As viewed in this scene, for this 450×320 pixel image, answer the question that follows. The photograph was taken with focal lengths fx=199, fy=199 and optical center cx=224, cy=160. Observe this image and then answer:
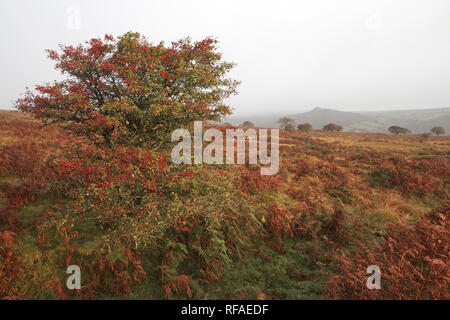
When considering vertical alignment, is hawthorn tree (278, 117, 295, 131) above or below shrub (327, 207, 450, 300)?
above

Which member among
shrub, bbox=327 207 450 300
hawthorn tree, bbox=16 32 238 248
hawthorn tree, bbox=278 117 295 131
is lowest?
shrub, bbox=327 207 450 300

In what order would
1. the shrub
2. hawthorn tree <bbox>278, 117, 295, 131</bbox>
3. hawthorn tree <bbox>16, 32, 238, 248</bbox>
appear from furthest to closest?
hawthorn tree <bbox>278, 117, 295, 131</bbox>, hawthorn tree <bbox>16, 32, 238, 248</bbox>, the shrub

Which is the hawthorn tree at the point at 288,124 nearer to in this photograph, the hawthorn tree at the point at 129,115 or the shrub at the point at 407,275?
the shrub at the point at 407,275

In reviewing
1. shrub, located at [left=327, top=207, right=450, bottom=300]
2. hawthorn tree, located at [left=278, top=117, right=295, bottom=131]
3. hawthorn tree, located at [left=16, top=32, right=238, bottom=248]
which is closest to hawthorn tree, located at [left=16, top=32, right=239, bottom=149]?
hawthorn tree, located at [left=16, top=32, right=238, bottom=248]

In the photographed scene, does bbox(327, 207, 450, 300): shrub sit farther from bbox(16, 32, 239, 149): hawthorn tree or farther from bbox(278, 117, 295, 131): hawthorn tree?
A: bbox(278, 117, 295, 131): hawthorn tree

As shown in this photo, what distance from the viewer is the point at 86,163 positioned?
5.22 metres

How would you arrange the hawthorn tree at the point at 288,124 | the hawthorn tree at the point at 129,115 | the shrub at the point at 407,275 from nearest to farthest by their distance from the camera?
the shrub at the point at 407,275 → the hawthorn tree at the point at 129,115 → the hawthorn tree at the point at 288,124

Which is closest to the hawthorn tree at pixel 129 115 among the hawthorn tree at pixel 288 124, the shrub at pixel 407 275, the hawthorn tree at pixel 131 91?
the hawthorn tree at pixel 131 91

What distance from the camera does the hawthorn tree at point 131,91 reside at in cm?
523

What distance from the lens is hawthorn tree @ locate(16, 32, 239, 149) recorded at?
523 cm

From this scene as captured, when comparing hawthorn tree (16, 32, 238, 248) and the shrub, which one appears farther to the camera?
hawthorn tree (16, 32, 238, 248)

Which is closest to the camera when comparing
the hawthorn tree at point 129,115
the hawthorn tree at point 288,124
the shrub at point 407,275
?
the shrub at point 407,275

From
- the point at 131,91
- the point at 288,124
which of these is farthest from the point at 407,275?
the point at 288,124
